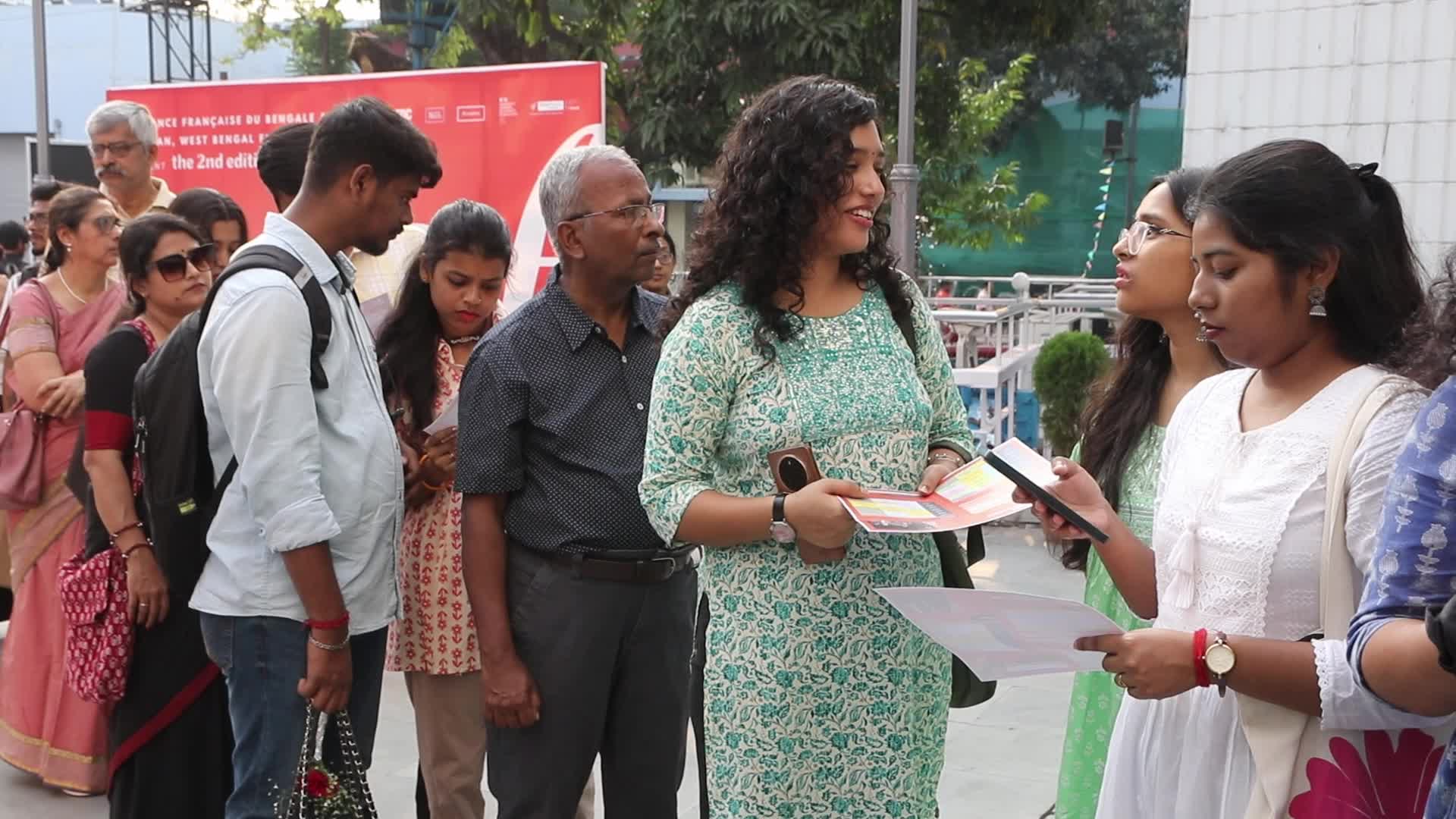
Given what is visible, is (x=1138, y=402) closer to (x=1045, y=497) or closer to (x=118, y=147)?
(x=1045, y=497)

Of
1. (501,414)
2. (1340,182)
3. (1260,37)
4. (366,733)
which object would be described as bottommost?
(366,733)

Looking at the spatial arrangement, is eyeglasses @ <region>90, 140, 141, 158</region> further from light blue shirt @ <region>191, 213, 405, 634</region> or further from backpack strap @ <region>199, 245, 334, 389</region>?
backpack strap @ <region>199, 245, 334, 389</region>

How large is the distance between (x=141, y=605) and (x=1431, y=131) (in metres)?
7.29

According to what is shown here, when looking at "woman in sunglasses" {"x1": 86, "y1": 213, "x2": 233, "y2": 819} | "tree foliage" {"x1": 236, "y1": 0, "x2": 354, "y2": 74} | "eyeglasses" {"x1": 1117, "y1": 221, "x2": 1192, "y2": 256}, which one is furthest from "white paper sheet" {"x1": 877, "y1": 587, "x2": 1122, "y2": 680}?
"tree foliage" {"x1": 236, "y1": 0, "x2": 354, "y2": 74}

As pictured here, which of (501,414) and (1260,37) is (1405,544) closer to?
(501,414)

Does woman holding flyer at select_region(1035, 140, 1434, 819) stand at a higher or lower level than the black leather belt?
higher

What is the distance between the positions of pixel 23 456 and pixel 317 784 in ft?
7.50

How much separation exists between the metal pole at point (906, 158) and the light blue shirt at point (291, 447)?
6.03m

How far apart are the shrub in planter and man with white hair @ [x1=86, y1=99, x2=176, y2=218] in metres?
5.41

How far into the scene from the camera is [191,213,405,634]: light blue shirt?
8.80ft

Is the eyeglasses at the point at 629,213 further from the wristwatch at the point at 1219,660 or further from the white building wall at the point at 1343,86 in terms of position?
the white building wall at the point at 1343,86

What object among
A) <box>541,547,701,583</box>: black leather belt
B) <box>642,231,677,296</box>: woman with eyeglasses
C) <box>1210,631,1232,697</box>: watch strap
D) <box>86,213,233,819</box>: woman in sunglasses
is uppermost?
<box>642,231,677,296</box>: woman with eyeglasses

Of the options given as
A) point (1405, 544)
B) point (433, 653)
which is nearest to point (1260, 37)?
point (433, 653)

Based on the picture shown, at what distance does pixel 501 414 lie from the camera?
2967 millimetres
